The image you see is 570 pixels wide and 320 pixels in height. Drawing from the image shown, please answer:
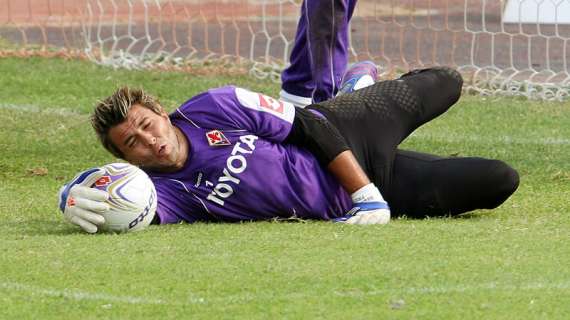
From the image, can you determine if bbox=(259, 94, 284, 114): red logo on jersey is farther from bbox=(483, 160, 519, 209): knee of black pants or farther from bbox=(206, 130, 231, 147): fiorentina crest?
bbox=(483, 160, 519, 209): knee of black pants

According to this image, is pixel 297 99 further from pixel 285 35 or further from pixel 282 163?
pixel 285 35

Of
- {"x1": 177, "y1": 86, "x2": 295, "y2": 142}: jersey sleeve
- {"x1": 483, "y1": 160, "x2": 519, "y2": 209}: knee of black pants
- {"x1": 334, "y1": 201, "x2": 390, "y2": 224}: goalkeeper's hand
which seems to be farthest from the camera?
{"x1": 483, "y1": 160, "x2": 519, "y2": 209}: knee of black pants

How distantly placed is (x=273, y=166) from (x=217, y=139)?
31 cm

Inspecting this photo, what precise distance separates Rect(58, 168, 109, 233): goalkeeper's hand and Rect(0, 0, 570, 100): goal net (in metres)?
6.16

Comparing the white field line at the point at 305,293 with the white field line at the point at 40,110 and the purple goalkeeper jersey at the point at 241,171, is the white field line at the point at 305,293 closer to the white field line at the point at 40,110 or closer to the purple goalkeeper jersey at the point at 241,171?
the purple goalkeeper jersey at the point at 241,171

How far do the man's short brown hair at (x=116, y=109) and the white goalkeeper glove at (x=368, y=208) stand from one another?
1091 millimetres

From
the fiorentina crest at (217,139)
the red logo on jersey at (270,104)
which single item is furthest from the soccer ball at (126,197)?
the red logo on jersey at (270,104)

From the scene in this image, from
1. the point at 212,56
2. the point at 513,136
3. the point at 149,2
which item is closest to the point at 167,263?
the point at 513,136

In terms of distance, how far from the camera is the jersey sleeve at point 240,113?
260 inches

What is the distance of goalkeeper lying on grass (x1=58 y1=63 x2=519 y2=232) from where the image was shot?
6.48 metres

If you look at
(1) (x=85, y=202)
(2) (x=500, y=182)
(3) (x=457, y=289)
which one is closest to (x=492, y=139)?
Result: (2) (x=500, y=182)

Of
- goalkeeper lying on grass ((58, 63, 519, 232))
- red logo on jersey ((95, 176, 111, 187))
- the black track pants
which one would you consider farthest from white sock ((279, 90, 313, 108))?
red logo on jersey ((95, 176, 111, 187))

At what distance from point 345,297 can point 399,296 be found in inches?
8.1

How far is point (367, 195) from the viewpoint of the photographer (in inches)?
258
